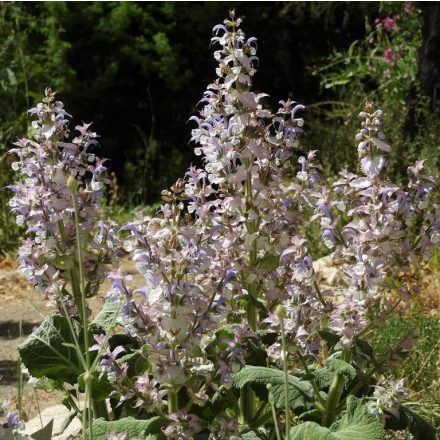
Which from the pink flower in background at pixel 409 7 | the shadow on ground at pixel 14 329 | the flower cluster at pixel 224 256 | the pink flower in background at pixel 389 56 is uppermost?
the pink flower in background at pixel 409 7

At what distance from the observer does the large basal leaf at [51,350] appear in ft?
10.1

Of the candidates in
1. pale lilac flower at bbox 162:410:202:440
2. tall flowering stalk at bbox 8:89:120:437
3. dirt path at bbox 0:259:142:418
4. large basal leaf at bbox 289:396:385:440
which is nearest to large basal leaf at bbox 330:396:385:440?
large basal leaf at bbox 289:396:385:440

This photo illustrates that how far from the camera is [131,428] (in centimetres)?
Answer: 287

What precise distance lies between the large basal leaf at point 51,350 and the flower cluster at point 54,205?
0.10 m

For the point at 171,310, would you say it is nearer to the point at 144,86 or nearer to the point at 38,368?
the point at 38,368

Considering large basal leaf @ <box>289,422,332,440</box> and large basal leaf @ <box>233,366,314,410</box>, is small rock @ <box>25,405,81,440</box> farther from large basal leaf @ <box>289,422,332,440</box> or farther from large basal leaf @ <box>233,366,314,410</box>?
large basal leaf @ <box>289,422,332,440</box>

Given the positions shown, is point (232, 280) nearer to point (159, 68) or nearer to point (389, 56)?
point (389, 56)

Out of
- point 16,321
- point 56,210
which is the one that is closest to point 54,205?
point 56,210

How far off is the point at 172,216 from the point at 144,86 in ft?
25.3

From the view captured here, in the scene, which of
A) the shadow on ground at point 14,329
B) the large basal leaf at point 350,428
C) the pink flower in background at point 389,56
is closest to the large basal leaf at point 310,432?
the large basal leaf at point 350,428

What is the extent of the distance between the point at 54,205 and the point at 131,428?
0.71 meters

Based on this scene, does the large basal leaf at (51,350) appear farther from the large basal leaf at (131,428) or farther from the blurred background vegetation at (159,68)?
the blurred background vegetation at (159,68)

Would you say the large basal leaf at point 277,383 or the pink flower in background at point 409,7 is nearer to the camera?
the large basal leaf at point 277,383

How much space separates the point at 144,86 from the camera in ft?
33.3
